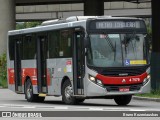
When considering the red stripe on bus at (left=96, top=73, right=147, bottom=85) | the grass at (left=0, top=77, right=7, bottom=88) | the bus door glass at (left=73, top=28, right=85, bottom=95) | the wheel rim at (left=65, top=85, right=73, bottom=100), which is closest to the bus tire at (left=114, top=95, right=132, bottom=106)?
the red stripe on bus at (left=96, top=73, right=147, bottom=85)

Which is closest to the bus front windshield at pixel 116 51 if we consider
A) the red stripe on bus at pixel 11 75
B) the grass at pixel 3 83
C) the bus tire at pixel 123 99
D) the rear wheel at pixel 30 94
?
the bus tire at pixel 123 99

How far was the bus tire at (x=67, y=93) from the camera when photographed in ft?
81.2

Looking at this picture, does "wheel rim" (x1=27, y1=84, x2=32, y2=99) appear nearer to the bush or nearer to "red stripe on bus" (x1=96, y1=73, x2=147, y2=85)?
"red stripe on bus" (x1=96, y1=73, x2=147, y2=85)

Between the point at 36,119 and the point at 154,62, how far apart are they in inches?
656

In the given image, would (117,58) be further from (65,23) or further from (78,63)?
(65,23)

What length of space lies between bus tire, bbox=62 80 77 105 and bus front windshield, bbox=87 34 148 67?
1.58 metres

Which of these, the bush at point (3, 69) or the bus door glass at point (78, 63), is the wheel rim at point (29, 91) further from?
the bush at point (3, 69)

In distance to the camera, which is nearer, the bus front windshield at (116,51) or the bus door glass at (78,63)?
the bus front windshield at (116,51)

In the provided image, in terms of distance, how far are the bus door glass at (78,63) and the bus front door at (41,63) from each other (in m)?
2.62

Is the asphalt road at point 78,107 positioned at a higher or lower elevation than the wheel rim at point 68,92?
lower

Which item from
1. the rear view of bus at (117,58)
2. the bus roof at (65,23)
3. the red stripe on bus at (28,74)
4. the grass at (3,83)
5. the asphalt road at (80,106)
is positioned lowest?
the grass at (3,83)

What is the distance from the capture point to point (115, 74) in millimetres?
23797

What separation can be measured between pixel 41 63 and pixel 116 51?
4.20 metres

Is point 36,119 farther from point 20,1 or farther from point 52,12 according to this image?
point 52,12
